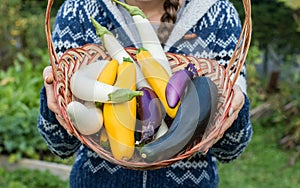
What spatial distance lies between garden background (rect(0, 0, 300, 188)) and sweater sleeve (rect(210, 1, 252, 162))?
1.98 metres

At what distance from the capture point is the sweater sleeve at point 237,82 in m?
1.75

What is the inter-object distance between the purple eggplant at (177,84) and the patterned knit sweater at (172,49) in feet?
0.68

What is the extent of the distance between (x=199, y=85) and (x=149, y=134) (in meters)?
0.19

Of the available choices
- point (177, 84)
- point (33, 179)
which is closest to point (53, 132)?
point (177, 84)

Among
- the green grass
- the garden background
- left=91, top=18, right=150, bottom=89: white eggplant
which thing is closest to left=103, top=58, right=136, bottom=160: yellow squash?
left=91, top=18, right=150, bottom=89: white eggplant

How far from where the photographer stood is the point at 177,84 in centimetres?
150

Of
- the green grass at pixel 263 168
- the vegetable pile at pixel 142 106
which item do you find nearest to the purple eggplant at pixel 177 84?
the vegetable pile at pixel 142 106

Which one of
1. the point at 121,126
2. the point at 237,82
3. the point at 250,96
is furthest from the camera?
the point at 250,96

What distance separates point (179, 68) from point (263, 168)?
266cm

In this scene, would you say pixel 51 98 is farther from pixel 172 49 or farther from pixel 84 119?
pixel 172 49

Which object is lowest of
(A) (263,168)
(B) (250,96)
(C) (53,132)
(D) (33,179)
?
(A) (263,168)

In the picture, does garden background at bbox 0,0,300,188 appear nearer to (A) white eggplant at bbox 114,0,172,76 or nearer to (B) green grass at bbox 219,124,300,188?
(B) green grass at bbox 219,124,300,188

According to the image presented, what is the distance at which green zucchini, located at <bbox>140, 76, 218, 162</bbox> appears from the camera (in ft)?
4.66

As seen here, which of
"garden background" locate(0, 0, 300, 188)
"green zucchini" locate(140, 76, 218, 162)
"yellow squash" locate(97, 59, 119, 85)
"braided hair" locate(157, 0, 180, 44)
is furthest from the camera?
"garden background" locate(0, 0, 300, 188)
